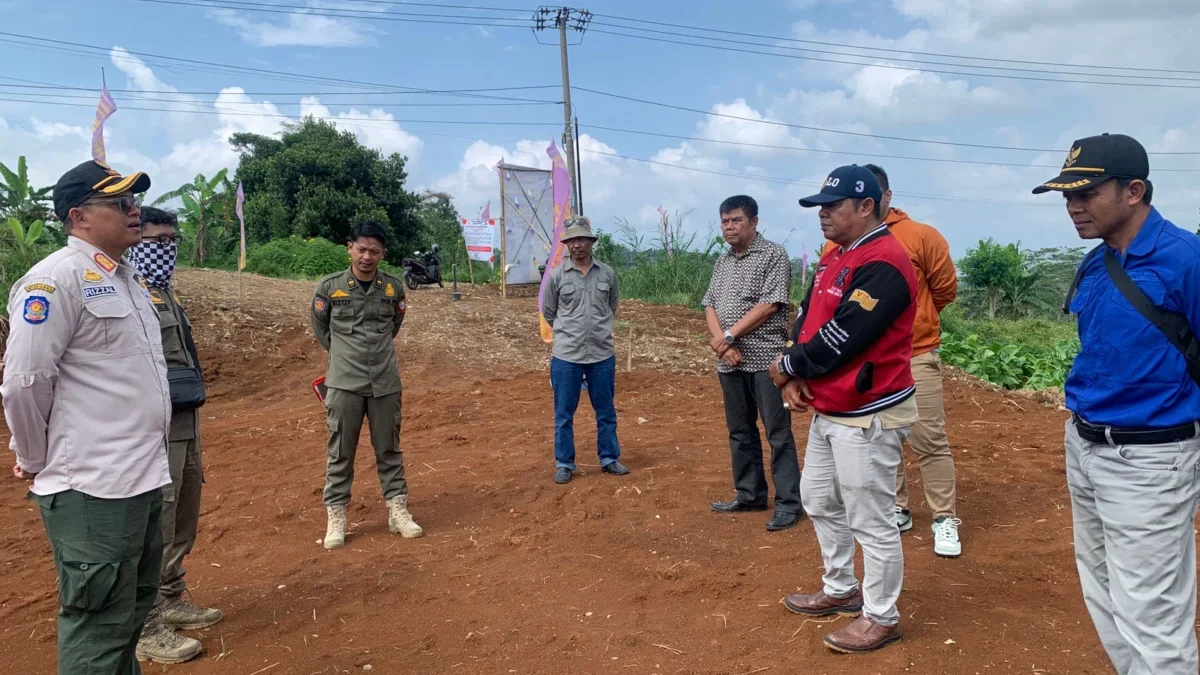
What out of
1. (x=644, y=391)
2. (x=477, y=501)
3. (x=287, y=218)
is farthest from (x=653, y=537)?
(x=287, y=218)

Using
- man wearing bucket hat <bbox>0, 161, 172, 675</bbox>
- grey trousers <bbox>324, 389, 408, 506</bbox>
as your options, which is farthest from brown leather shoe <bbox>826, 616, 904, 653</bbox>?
grey trousers <bbox>324, 389, 408, 506</bbox>

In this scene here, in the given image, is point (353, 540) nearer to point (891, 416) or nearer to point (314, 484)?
point (314, 484)

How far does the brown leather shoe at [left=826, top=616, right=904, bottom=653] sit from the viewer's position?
3.04 meters

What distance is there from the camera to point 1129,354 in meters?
2.40

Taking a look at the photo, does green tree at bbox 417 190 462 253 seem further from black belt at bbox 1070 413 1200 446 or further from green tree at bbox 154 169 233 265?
black belt at bbox 1070 413 1200 446

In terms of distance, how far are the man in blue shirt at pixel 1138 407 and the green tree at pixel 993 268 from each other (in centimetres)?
2127

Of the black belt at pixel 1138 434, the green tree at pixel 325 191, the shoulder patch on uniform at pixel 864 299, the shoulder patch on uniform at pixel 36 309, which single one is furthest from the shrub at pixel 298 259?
the black belt at pixel 1138 434

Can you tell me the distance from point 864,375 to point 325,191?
21.9 meters

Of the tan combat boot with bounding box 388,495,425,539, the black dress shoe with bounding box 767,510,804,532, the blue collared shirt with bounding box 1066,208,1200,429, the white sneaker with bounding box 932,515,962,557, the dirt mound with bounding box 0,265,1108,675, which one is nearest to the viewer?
the blue collared shirt with bounding box 1066,208,1200,429

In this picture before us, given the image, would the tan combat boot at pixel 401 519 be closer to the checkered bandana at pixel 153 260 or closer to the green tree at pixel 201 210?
the checkered bandana at pixel 153 260

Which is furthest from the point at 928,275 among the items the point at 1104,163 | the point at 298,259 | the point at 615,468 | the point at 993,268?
the point at 993,268

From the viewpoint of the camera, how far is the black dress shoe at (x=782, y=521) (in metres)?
4.49

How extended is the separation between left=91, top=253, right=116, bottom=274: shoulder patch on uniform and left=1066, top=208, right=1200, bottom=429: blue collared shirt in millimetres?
3051

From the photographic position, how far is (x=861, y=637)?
3053 millimetres
